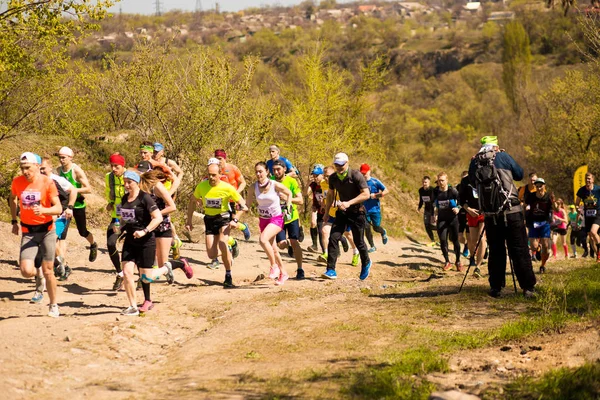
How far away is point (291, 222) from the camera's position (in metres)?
13.4

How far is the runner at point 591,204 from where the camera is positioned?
55.0 ft

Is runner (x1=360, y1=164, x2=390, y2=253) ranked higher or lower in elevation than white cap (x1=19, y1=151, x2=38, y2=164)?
lower

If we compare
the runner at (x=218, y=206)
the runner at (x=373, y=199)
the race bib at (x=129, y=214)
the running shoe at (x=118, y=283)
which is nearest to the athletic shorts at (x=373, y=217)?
the runner at (x=373, y=199)

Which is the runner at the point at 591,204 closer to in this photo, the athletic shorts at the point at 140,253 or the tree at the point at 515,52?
the athletic shorts at the point at 140,253

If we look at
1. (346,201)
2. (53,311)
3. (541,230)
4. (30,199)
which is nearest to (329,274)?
(346,201)

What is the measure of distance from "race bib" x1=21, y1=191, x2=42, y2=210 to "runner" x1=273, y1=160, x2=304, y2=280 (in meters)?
4.40

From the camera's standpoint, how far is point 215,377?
7.12 meters

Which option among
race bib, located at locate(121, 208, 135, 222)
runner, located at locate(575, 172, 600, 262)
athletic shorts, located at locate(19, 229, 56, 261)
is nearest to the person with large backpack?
race bib, located at locate(121, 208, 135, 222)

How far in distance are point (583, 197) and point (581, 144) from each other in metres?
32.6

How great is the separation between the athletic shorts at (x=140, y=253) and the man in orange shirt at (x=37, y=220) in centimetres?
94

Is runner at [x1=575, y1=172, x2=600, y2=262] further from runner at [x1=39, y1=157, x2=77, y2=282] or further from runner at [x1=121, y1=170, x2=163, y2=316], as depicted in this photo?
runner at [x1=39, y1=157, x2=77, y2=282]

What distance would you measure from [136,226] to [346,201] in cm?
407

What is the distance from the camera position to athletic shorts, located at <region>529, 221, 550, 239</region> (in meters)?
15.6

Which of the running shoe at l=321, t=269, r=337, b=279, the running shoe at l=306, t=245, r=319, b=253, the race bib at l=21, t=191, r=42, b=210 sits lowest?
the running shoe at l=306, t=245, r=319, b=253
